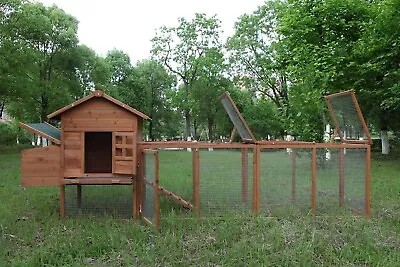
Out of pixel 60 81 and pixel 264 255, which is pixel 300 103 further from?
pixel 60 81

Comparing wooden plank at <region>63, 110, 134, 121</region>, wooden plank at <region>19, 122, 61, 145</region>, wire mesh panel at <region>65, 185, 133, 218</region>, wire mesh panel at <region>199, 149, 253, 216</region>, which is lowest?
wire mesh panel at <region>65, 185, 133, 218</region>

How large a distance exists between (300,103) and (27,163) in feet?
33.8

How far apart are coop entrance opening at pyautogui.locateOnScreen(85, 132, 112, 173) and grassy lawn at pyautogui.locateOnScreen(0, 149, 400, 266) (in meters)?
1.13

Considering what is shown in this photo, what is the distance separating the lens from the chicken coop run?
715 centimetres

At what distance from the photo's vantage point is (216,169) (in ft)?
23.6

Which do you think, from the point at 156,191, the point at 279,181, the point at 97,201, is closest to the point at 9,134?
the point at 97,201

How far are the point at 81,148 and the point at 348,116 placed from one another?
4669 millimetres

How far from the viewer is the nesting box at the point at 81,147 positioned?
714 cm

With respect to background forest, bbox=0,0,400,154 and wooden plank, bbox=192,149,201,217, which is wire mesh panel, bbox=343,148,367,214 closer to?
wooden plank, bbox=192,149,201,217

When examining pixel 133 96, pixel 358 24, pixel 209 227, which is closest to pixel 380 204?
pixel 209 227

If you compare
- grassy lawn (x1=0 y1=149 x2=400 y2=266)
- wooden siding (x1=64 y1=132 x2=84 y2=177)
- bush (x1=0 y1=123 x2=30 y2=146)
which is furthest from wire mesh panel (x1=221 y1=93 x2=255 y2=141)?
bush (x1=0 y1=123 x2=30 y2=146)

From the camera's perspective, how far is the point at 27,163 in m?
7.20

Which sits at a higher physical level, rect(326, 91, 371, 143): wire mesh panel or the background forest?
the background forest

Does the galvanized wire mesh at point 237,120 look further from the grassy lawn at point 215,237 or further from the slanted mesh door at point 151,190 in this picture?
the slanted mesh door at point 151,190
